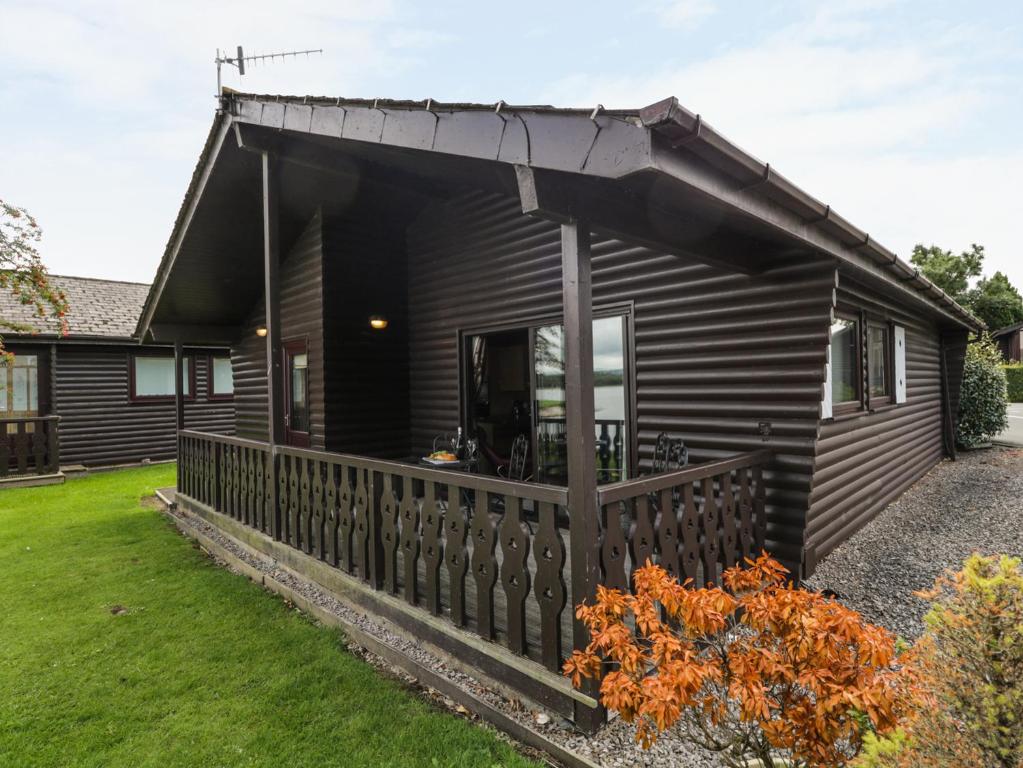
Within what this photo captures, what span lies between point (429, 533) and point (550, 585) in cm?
97

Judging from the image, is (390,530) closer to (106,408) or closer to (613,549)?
(613,549)

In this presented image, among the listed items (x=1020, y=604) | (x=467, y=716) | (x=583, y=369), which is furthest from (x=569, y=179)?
(x=467, y=716)

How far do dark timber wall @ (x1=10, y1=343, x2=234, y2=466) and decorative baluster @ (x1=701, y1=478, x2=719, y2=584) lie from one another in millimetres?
12326

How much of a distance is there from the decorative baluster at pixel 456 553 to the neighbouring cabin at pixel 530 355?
15 millimetres

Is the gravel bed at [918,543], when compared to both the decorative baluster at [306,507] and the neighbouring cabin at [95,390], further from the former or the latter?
the neighbouring cabin at [95,390]

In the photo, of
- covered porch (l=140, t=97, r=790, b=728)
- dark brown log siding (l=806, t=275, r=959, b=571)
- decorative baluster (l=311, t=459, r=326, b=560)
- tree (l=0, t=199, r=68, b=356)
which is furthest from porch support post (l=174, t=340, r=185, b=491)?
dark brown log siding (l=806, t=275, r=959, b=571)

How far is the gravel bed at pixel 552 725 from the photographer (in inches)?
85.2

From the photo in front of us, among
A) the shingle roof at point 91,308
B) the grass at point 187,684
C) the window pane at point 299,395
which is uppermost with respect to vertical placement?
the shingle roof at point 91,308

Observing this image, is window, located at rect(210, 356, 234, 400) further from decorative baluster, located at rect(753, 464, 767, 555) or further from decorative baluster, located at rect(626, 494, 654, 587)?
decorative baluster, located at rect(626, 494, 654, 587)

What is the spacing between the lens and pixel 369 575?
3.73 metres

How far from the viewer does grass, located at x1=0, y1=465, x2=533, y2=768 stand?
246cm

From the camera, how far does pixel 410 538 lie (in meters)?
3.37

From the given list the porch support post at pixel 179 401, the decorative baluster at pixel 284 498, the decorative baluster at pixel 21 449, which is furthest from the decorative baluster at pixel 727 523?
the decorative baluster at pixel 21 449

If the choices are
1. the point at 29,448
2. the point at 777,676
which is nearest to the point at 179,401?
the point at 29,448
